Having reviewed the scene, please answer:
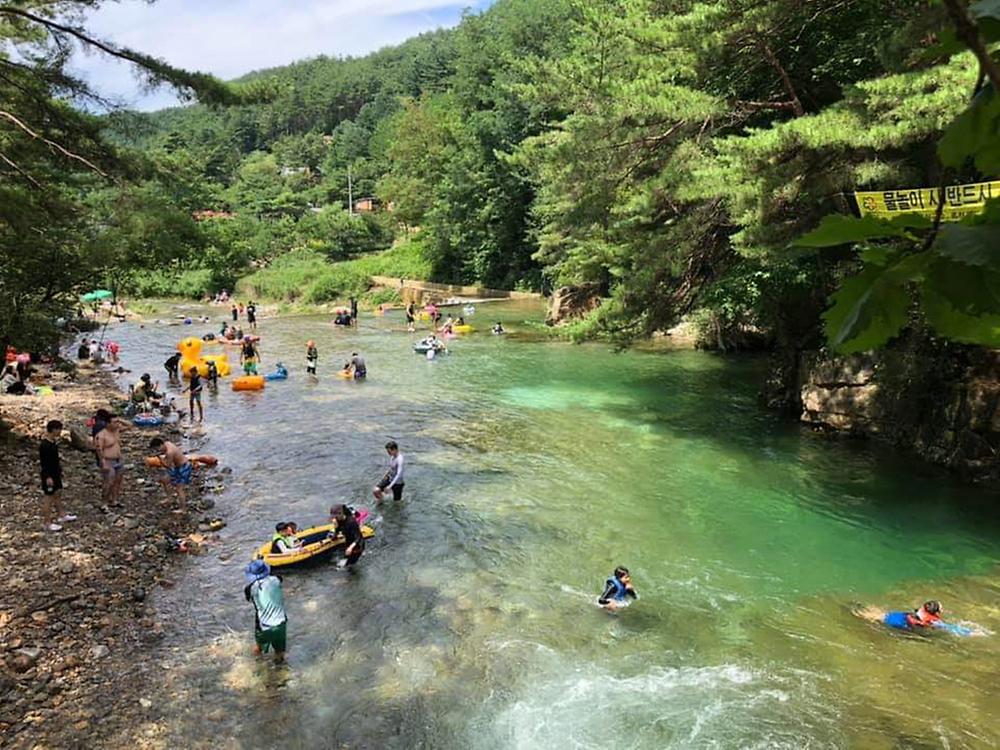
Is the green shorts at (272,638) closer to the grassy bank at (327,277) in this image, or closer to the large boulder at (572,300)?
the large boulder at (572,300)

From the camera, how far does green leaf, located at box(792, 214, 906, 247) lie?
1.28m

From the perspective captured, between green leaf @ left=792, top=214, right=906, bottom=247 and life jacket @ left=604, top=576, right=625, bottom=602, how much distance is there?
9.50 meters

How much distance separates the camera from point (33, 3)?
429 inches

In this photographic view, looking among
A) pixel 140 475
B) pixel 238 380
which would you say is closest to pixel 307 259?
pixel 238 380

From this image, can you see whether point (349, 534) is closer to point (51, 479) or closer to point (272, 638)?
point (272, 638)

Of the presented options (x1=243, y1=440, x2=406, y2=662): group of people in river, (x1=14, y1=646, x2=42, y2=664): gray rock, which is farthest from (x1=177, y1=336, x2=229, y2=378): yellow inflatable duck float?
(x1=14, y1=646, x2=42, y2=664): gray rock

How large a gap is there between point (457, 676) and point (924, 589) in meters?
7.23

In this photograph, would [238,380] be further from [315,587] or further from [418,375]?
[315,587]

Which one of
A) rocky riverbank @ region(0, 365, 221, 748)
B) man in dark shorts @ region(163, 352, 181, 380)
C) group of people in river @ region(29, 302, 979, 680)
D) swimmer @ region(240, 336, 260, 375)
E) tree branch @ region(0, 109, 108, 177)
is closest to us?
rocky riverbank @ region(0, 365, 221, 748)

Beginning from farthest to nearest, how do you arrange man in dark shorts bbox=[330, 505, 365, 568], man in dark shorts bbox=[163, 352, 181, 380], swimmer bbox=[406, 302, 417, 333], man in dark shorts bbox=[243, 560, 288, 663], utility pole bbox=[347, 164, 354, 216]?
utility pole bbox=[347, 164, 354, 216]
swimmer bbox=[406, 302, 417, 333]
man in dark shorts bbox=[163, 352, 181, 380]
man in dark shorts bbox=[330, 505, 365, 568]
man in dark shorts bbox=[243, 560, 288, 663]

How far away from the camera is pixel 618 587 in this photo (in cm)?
1026

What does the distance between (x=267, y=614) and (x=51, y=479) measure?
6.67 meters

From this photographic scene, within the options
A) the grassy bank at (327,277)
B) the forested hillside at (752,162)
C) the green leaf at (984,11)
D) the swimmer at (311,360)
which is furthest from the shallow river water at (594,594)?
the grassy bank at (327,277)

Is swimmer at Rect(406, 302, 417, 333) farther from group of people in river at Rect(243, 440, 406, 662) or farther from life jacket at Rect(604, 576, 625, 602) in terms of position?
life jacket at Rect(604, 576, 625, 602)
